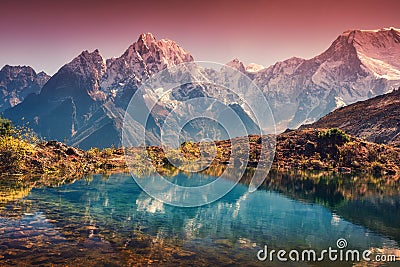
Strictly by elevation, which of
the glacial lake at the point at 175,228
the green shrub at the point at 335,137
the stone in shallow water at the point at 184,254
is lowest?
the stone in shallow water at the point at 184,254

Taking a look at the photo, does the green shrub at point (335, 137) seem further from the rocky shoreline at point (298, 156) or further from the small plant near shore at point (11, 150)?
the small plant near shore at point (11, 150)

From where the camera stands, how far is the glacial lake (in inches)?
1210

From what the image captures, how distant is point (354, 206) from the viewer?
64562 millimetres

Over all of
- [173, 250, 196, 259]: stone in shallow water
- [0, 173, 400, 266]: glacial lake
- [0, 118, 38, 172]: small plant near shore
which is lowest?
[173, 250, 196, 259]: stone in shallow water

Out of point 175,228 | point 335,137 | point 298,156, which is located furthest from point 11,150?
point 335,137

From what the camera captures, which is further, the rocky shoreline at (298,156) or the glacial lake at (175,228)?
the rocky shoreline at (298,156)

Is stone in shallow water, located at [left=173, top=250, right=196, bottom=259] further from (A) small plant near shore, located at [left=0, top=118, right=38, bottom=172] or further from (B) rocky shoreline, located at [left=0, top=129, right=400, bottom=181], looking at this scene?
(B) rocky shoreline, located at [left=0, top=129, right=400, bottom=181]

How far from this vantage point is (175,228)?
4219 cm

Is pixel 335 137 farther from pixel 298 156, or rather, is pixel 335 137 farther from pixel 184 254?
pixel 184 254

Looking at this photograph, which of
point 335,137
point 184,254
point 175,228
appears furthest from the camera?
point 335,137

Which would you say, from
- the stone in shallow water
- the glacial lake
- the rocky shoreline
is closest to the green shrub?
the rocky shoreline

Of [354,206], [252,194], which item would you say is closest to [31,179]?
[252,194]

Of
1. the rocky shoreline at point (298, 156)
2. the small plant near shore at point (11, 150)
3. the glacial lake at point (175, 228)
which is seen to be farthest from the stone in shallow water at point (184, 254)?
the rocky shoreline at point (298, 156)

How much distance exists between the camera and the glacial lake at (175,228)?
30734 mm
